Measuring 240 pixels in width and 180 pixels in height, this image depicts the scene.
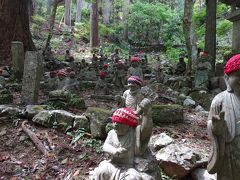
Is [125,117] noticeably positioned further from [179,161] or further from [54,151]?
[54,151]

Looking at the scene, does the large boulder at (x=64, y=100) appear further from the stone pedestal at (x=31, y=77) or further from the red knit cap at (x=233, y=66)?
the red knit cap at (x=233, y=66)

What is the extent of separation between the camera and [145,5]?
30516 millimetres

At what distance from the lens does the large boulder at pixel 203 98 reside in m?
11.7

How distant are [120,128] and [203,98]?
8024 millimetres

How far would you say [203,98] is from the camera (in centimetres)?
1205

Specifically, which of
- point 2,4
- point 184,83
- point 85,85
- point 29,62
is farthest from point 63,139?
point 2,4

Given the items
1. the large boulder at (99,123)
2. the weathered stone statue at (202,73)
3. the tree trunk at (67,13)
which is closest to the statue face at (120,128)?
the large boulder at (99,123)

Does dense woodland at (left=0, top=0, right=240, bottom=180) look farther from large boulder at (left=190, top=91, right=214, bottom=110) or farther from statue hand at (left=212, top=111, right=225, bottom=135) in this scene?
statue hand at (left=212, top=111, right=225, bottom=135)

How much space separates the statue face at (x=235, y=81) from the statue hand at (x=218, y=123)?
1.40 feet

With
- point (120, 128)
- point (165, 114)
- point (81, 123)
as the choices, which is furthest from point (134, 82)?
point (120, 128)

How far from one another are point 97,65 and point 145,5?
1666cm

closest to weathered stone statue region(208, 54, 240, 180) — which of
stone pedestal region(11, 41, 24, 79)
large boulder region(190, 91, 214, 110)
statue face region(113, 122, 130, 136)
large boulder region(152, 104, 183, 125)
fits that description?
statue face region(113, 122, 130, 136)

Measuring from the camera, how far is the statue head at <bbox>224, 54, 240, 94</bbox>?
371cm

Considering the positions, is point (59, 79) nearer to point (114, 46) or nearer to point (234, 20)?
point (234, 20)
